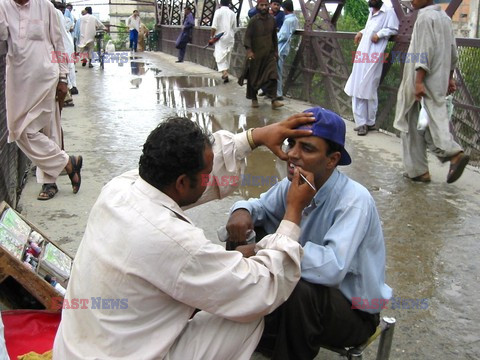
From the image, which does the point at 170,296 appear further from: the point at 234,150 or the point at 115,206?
the point at 234,150

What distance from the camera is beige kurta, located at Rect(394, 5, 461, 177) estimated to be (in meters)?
4.38

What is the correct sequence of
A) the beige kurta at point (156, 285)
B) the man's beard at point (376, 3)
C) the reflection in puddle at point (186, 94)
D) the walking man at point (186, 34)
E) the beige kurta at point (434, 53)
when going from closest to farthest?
the beige kurta at point (156, 285), the beige kurta at point (434, 53), the man's beard at point (376, 3), the reflection in puddle at point (186, 94), the walking man at point (186, 34)

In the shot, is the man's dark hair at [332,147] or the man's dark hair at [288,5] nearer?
the man's dark hair at [332,147]

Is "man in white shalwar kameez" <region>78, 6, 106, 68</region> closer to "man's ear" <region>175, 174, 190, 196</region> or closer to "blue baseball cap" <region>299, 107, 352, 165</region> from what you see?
"blue baseball cap" <region>299, 107, 352, 165</region>

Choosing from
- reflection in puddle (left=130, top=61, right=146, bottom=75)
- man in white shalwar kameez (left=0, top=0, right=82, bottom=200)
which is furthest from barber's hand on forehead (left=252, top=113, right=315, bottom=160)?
reflection in puddle (left=130, top=61, right=146, bottom=75)

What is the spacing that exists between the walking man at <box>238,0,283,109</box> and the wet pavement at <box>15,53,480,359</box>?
16.4 inches

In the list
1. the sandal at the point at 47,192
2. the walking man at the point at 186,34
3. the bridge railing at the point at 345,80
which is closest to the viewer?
the sandal at the point at 47,192

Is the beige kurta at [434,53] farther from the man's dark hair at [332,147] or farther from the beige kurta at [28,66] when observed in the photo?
the beige kurta at [28,66]

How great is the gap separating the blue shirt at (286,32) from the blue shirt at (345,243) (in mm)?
7051

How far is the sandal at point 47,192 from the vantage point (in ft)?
13.9

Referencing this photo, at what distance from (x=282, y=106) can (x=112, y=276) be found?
719 cm

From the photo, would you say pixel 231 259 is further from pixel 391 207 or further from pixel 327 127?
pixel 391 207

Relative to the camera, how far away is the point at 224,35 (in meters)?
11.6

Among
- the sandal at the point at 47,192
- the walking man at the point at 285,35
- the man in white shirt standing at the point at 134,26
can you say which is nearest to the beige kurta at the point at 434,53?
the sandal at the point at 47,192
